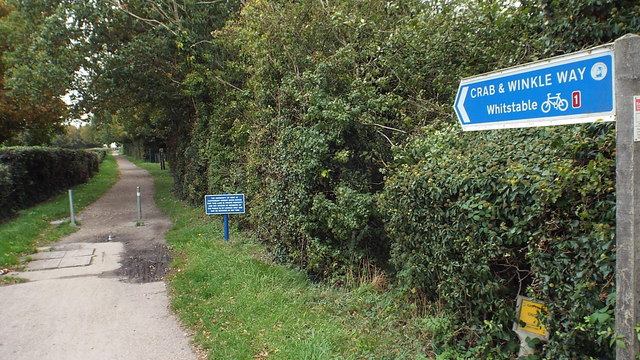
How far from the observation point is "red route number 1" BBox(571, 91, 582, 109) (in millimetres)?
2166

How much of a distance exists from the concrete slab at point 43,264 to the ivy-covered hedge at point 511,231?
22.0 ft

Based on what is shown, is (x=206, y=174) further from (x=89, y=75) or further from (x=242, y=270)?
(x=242, y=270)

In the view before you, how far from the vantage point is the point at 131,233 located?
35.2 feet

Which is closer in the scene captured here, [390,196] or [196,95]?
[390,196]

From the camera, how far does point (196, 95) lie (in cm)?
1245

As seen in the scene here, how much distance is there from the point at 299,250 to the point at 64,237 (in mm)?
7044

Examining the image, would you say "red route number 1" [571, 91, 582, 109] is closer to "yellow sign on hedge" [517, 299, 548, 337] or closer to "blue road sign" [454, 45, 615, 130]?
"blue road sign" [454, 45, 615, 130]

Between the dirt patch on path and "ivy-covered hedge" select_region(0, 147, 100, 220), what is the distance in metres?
1.82

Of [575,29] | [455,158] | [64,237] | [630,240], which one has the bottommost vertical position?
[64,237]

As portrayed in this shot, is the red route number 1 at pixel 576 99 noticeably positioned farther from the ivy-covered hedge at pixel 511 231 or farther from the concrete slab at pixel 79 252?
the concrete slab at pixel 79 252

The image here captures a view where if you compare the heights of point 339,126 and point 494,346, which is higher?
point 339,126

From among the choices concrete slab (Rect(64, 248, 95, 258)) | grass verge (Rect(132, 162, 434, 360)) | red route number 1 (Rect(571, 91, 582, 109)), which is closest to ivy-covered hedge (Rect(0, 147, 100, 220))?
concrete slab (Rect(64, 248, 95, 258))

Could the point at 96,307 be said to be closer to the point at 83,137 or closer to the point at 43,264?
the point at 43,264

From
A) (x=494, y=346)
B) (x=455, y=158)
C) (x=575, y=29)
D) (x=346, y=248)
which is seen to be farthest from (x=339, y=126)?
(x=494, y=346)
